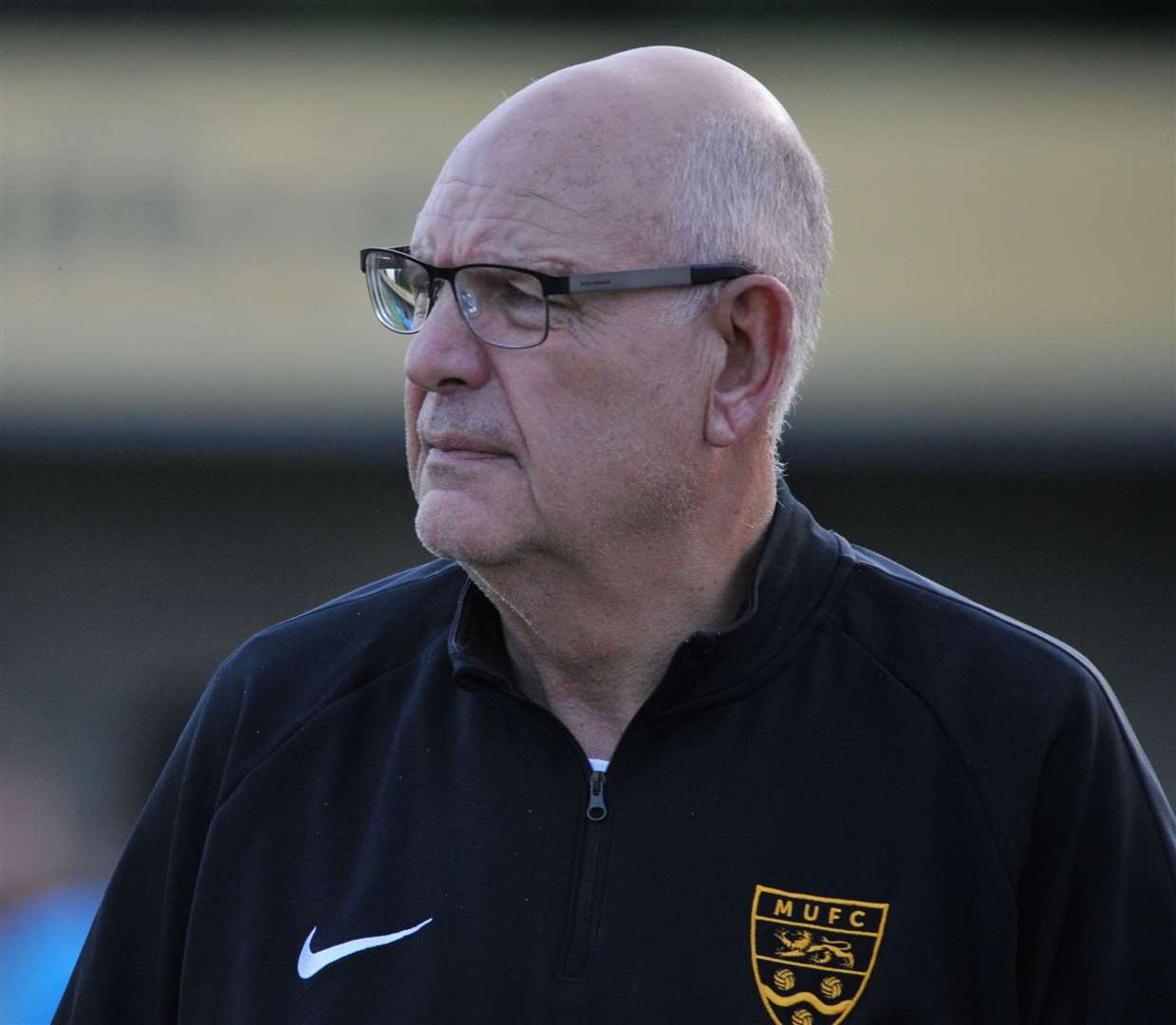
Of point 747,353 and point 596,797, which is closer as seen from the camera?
point 596,797

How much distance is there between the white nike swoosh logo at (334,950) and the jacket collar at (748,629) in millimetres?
350

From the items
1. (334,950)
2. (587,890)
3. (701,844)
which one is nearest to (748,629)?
(701,844)

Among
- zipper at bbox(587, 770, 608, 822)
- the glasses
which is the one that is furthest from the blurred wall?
zipper at bbox(587, 770, 608, 822)

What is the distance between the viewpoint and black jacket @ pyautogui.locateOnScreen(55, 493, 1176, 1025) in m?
2.01

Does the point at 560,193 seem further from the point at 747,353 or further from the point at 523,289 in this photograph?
the point at 747,353

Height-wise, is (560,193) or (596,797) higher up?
(560,193)

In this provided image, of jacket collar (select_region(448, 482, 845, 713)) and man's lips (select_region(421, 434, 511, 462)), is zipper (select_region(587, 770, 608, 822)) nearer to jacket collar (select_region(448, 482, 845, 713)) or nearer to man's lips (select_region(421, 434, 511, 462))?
jacket collar (select_region(448, 482, 845, 713))

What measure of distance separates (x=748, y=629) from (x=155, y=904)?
0.94 metres

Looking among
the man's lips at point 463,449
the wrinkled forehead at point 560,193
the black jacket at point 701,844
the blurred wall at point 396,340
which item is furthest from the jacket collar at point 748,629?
the blurred wall at point 396,340

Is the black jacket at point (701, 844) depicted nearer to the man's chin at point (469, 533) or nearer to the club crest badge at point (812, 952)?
the club crest badge at point (812, 952)

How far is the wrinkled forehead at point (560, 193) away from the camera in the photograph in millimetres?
2137

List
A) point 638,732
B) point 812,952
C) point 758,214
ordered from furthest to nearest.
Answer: point 758,214, point 638,732, point 812,952

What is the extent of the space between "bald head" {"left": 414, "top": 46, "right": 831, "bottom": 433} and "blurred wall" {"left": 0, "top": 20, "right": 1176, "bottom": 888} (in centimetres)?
517

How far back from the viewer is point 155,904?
2332 mm
